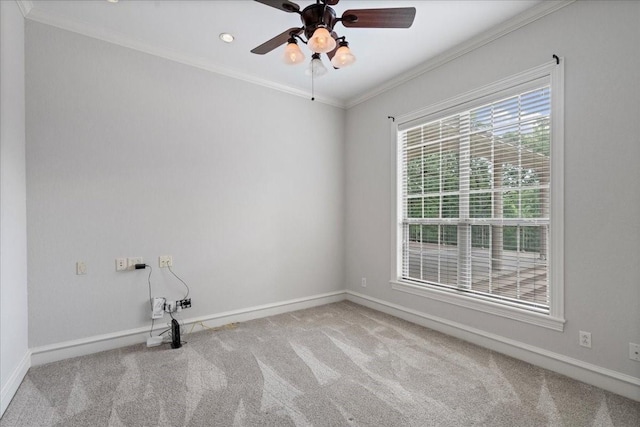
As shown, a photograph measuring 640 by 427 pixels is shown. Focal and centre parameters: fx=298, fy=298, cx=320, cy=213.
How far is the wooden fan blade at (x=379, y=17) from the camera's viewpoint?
1.83 metres

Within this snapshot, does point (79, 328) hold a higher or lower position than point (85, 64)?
lower

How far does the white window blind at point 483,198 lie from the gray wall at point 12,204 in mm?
3527

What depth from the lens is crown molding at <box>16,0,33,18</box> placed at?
7.50 feet

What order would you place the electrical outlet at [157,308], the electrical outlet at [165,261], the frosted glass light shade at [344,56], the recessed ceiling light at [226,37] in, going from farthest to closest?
the electrical outlet at [165,261]
the electrical outlet at [157,308]
the recessed ceiling light at [226,37]
the frosted glass light shade at [344,56]

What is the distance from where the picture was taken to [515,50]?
257 cm

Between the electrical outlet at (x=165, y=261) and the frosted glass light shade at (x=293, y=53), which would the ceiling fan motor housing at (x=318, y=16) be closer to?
the frosted glass light shade at (x=293, y=53)

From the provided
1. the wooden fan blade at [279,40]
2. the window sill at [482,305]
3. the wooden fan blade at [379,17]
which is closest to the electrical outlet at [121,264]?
the wooden fan blade at [279,40]

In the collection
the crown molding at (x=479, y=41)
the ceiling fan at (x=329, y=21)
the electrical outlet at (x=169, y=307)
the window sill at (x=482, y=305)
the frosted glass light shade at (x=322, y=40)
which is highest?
the crown molding at (x=479, y=41)

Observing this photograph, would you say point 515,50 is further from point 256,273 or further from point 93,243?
point 93,243

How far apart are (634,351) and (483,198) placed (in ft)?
4.84

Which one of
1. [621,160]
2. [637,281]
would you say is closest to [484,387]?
[637,281]

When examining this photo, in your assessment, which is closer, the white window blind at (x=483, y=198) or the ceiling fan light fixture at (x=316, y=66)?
the ceiling fan light fixture at (x=316, y=66)

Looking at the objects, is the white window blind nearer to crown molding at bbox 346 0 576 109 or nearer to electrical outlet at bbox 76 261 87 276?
crown molding at bbox 346 0 576 109

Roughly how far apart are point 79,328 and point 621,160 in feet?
14.5
